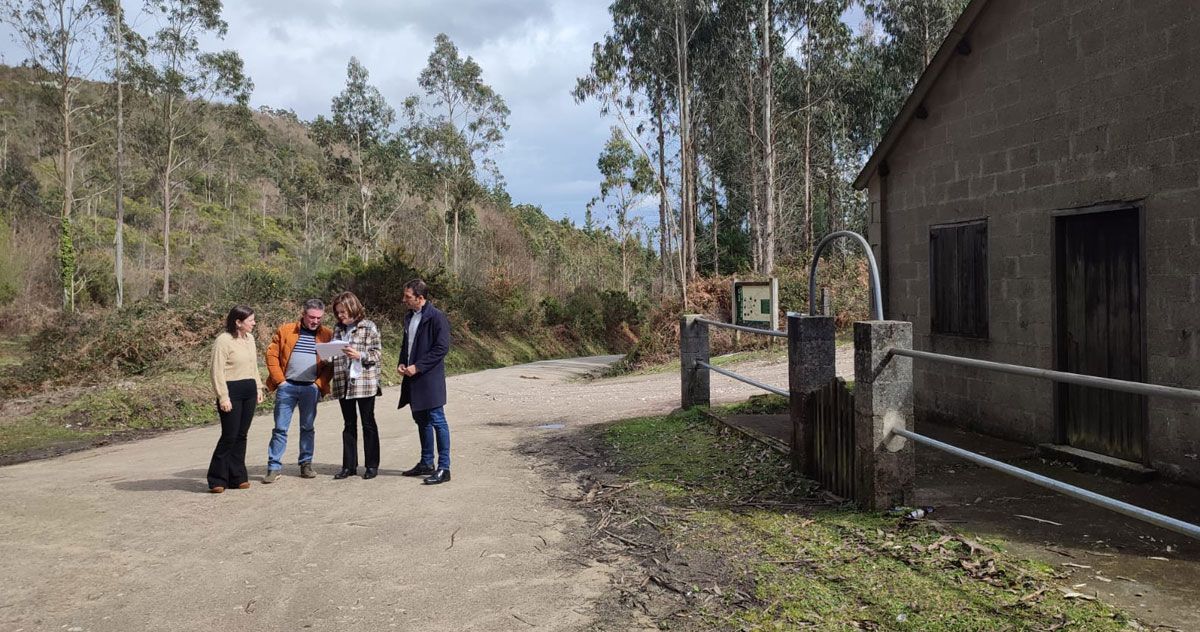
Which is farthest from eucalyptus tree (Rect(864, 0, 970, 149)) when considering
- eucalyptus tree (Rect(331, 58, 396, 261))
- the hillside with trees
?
eucalyptus tree (Rect(331, 58, 396, 261))

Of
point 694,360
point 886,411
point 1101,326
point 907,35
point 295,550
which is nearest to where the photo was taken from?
point 295,550

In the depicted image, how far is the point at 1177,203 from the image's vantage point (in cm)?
593

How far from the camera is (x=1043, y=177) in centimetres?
729

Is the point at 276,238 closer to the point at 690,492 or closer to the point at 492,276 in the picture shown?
the point at 492,276

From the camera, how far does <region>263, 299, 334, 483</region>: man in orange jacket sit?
6.91 metres

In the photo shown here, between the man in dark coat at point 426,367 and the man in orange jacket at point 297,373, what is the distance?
0.78m

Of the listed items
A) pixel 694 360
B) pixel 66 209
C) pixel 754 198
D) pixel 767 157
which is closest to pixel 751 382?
pixel 694 360

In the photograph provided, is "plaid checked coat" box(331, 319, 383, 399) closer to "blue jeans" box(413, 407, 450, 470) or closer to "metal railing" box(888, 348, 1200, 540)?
"blue jeans" box(413, 407, 450, 470)

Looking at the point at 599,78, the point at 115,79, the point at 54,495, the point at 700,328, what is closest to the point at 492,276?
the point at 599,78

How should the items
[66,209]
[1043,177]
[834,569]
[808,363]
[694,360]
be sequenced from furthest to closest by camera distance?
[66,209] → [694,360] → [1043,177] → [808,363] → [834,569]

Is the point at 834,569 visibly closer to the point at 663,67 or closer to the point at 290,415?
the point at 290,415

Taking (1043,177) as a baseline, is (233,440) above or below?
below

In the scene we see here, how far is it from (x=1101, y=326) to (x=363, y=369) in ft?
21.0

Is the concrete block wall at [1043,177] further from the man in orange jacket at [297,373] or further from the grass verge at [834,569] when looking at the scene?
the man in orange jacket at [297,373]
